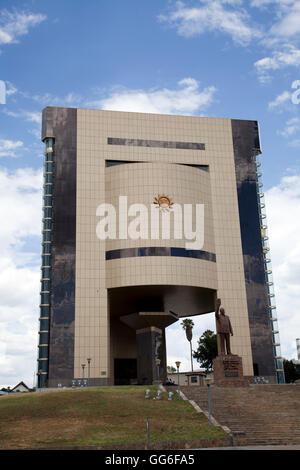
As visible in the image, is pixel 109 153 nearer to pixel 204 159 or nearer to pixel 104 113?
pixel 104 113

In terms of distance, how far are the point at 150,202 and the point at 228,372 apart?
2824cm

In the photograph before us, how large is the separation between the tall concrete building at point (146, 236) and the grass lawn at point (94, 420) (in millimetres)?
22690

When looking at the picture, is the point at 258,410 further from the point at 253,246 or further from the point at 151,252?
the point at 253,246

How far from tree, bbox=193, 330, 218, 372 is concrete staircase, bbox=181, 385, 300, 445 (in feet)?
213

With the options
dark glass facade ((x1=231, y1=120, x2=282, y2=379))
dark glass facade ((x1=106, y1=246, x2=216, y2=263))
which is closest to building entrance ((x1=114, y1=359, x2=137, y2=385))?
dark glass facade ((x1=106, y1=246, x2=216, y2=263))

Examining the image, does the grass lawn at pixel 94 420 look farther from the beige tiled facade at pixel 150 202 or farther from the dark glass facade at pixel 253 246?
the dark glass facade at pixel 253 246

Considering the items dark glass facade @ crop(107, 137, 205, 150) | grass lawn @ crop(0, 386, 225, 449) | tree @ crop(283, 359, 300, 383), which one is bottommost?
grass lawn @ crop(0, 386, 225, 449)

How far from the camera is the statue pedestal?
49.8 metres

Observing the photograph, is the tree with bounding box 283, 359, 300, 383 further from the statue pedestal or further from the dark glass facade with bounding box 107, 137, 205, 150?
the statue pedestal

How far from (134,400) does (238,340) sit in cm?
3208

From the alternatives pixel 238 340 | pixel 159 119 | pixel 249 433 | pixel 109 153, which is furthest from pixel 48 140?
pixel 249 433

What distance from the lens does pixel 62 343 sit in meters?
65.8
